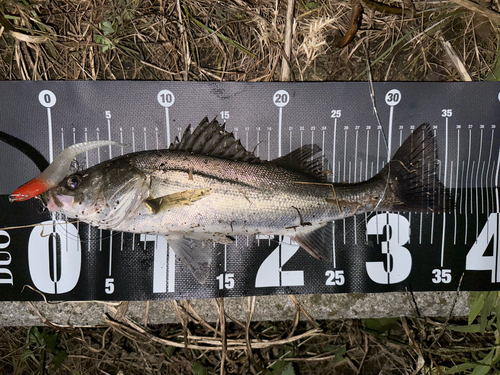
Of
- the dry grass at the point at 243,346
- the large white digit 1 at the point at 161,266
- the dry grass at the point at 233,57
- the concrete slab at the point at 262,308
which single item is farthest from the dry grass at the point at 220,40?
the dry grass at the point at 243,346

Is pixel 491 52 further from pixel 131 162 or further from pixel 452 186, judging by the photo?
pixel 131 162

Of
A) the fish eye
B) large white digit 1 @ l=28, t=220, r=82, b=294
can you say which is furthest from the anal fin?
large white digit 1 @ l=28, t=220, r=82, b=294

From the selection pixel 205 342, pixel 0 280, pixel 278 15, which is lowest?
pixel 205 342

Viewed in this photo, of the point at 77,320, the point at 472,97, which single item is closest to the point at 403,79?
the point at 472,97

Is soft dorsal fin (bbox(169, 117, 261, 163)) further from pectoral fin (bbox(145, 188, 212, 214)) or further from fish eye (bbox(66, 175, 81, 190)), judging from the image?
fish eye (bbox(66, 175, 81, 190))

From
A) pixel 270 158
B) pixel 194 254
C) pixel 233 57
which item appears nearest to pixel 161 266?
pixel 194 254

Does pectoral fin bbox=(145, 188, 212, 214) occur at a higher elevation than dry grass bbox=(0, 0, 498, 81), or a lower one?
lower
